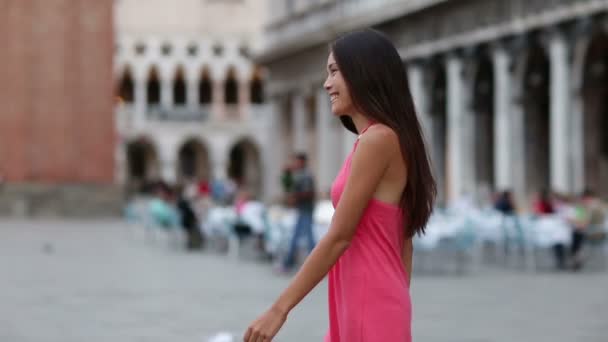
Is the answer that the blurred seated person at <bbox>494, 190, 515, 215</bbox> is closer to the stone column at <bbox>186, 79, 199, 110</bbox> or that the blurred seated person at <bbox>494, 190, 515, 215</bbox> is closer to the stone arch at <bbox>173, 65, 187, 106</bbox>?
Answer: the stone column at <bbox>186, 79, 199, 110</bbox>

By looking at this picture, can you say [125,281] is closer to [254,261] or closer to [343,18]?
[254,261]

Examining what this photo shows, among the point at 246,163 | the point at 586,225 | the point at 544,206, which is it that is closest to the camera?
the point at 586,225

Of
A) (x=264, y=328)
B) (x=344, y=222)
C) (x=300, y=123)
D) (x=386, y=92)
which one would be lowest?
(x=264, y=328)

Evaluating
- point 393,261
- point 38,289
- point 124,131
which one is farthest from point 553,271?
point 124,131

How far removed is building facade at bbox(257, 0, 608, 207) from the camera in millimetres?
31594

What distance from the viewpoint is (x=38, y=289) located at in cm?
1480

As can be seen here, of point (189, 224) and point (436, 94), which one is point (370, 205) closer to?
point (189, 224)

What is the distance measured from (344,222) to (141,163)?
75.2m

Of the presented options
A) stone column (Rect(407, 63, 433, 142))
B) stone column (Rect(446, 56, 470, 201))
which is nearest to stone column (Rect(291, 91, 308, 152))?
stone column (Rect(407, 63, 433, 142))

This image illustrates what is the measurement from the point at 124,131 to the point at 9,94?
37.2 m

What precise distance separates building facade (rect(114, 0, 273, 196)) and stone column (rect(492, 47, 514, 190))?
38182 mm

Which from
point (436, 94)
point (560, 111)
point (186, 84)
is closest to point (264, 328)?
point (560, 111)

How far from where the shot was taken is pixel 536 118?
36094 millimetres

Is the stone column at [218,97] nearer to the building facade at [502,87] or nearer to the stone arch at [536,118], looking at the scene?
the building facade at [502,87]
